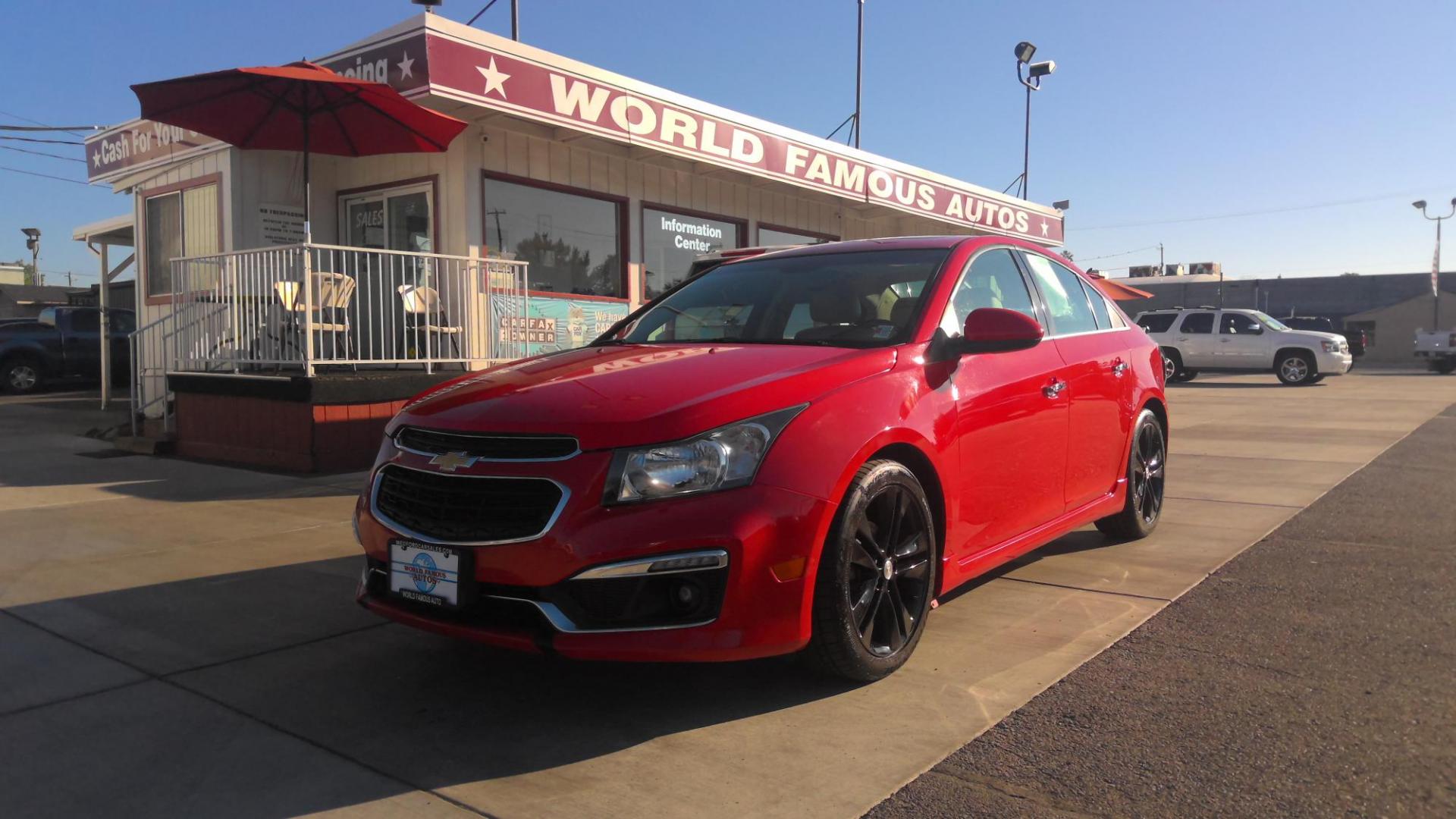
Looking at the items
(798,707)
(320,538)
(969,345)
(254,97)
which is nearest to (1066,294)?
(969,345)

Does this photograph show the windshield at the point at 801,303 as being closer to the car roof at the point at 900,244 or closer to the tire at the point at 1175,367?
the car roof at the point at 900,244

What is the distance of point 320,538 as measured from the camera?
19.4ft

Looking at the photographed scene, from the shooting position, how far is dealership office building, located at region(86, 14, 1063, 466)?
9211mm

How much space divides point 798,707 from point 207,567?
11.4ft

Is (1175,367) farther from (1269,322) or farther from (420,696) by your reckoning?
(420,696)

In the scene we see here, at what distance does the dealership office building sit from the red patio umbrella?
1.19 feet

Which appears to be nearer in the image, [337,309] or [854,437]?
[854,437]

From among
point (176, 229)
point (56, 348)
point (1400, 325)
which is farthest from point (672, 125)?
point (1400, 325)

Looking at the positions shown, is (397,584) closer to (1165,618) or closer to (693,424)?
(693,424)

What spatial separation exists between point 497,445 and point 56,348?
771 inches

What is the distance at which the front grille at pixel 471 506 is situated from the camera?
2986mm

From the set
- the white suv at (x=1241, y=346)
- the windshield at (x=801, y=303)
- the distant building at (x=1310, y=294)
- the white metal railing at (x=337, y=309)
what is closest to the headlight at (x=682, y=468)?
the windshield at (x=801, y=303)

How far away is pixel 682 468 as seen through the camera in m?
2.97

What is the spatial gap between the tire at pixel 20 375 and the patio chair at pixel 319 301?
12.8 metres
